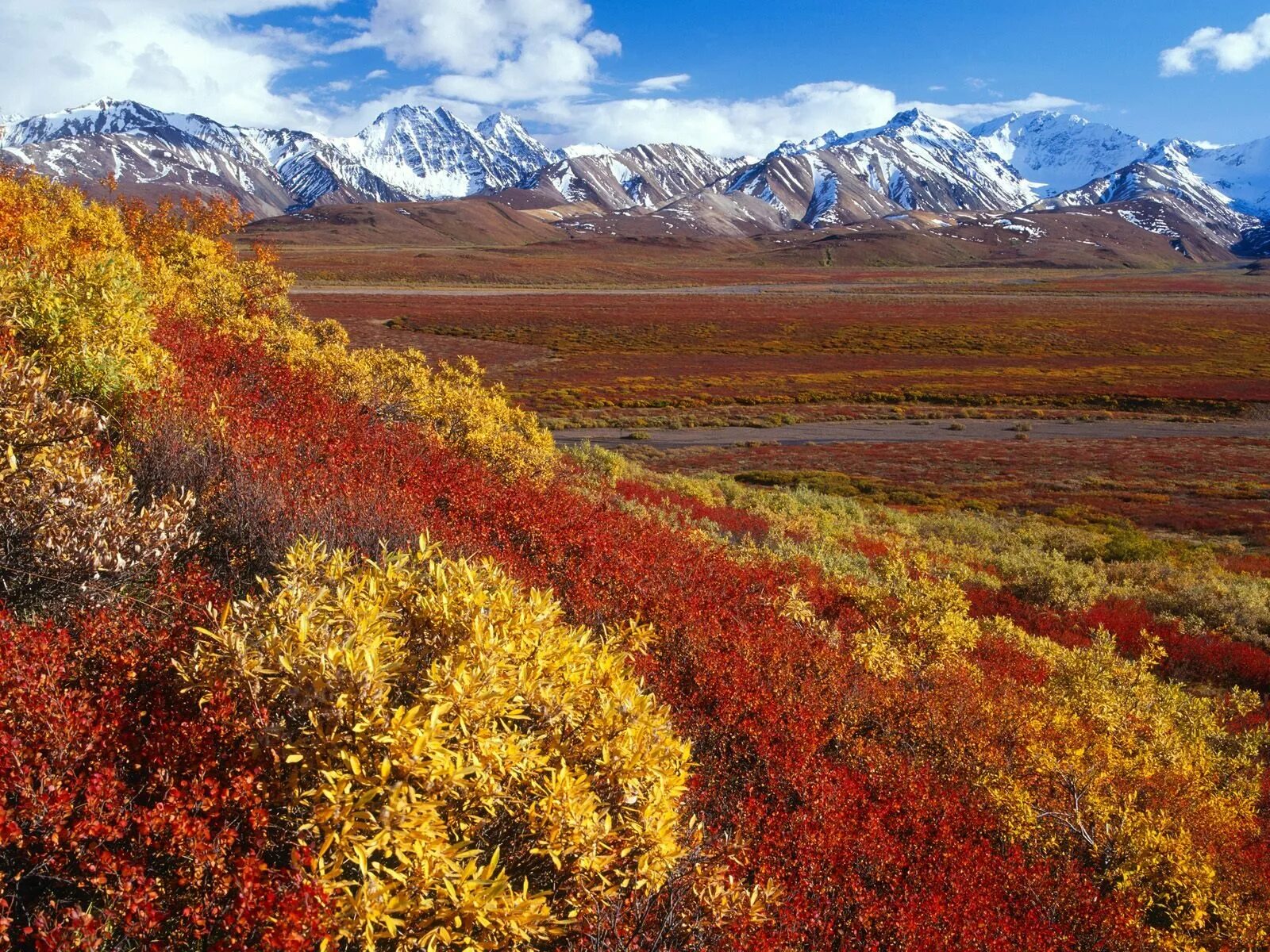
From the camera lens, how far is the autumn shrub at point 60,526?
13.8 ft

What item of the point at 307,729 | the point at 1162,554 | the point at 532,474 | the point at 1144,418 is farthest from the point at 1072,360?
the point at 307,729

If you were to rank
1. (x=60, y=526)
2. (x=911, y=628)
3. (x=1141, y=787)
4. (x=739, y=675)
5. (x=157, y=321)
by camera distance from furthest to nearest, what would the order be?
(x=157, y=321) < (x=911, y=628) < (x=1141, y=787) < (x=739, y=675) < (x=60, y=526)

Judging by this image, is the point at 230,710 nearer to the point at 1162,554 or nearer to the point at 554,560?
the point at 554,560

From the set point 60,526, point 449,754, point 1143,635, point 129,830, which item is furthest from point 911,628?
point 60,526

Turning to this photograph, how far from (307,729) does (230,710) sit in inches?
12.4

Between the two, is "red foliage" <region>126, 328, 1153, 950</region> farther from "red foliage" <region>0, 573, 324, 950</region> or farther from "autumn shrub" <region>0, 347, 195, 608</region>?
"red foliage" <region>0, 573, 324, 950</region>

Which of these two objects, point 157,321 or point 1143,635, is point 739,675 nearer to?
point 1143,635

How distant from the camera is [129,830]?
2777mm

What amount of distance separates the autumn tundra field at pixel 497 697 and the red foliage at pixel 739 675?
0.04 m

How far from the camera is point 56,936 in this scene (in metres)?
2.27

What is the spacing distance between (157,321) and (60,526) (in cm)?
960

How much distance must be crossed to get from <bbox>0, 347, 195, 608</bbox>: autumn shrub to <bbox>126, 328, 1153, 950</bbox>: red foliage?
1.20m

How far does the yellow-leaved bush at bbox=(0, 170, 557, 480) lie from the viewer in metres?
7.35

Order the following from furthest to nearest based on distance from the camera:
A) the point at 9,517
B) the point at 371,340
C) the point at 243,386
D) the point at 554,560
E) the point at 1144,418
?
the point at 371,340
the point at 1144,418
the point at 243,386
the point at 554,560
the point at 9,517
